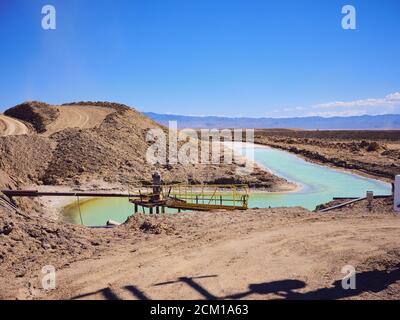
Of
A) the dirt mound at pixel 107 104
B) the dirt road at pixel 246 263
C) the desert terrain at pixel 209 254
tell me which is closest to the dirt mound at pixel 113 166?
the dirt mound at pixel 107 104

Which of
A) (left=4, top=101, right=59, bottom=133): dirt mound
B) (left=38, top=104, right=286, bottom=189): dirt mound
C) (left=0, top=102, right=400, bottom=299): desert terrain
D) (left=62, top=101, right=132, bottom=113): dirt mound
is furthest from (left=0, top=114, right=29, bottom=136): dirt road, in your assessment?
(left=0, top=102, right=400, bottom=299): desert terrain

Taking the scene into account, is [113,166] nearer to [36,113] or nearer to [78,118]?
[78,118]

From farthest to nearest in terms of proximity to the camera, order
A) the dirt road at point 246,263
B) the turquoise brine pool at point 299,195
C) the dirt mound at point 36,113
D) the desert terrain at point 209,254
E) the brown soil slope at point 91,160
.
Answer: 1. the dirt mound at point 36,113
2. the brown soil slope at point 91,160
3. the turquoise brine pool at point 299,195
4. the desert terrain at point 209,254
5. the dirt road at point 246,263

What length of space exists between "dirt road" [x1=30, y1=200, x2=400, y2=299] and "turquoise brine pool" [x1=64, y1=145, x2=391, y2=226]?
36.1ft

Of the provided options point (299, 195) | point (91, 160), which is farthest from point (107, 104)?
point (299, 195)

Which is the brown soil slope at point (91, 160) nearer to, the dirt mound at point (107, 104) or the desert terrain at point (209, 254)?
the dirt mound at point (107, 104)

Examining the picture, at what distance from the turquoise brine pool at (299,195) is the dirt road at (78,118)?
15.4 m

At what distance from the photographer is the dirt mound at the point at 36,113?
43469 mm

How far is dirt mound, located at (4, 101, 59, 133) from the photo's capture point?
43469 millimetres

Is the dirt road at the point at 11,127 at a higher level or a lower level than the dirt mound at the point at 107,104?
lower

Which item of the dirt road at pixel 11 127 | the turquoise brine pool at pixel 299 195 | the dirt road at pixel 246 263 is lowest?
the turquoise brine pool at pixel 299 195

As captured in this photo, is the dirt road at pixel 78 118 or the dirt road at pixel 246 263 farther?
the dirt road at pixel 78 118

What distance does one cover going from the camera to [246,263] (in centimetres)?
1034
